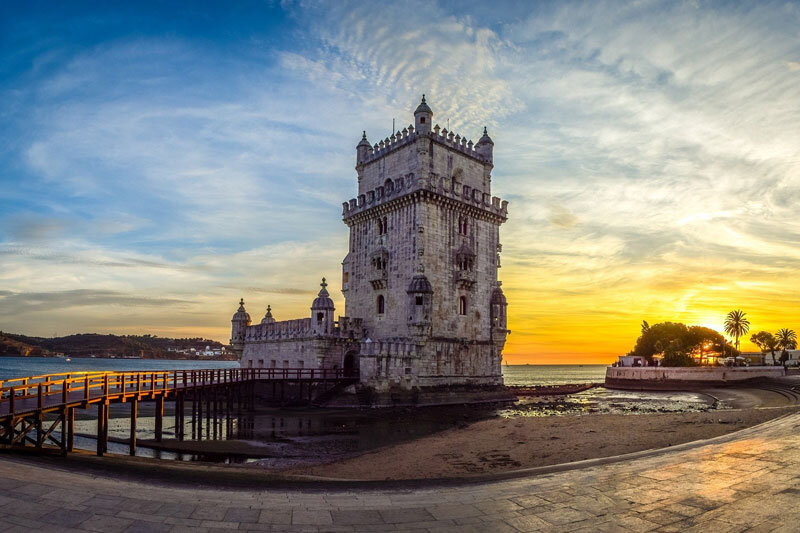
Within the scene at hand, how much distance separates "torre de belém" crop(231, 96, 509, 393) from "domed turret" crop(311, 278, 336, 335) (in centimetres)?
8

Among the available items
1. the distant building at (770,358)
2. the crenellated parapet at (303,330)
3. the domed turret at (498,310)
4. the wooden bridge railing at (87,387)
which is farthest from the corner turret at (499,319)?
the distant building at (770,358)

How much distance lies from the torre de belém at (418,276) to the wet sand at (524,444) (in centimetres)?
1236

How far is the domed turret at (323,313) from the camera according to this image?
4328 cm

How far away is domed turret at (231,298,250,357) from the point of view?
57156mm

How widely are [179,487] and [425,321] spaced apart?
29.4m

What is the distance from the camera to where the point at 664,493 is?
9781mm

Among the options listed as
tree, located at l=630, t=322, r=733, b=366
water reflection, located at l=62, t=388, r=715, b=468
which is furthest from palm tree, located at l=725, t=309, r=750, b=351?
water reflection, located at l=62, t=388, r=715, b=468

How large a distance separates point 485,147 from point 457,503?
42.1 meters

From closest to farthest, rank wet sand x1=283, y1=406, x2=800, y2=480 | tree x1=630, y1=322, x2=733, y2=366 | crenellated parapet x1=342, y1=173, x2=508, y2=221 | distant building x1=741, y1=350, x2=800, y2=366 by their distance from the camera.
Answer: wet sand x1=283, y1=406, x2=800, y2=480 < crenellated parapet x1=342, y1=173, x2=508, y2=221 < tree x1=630, y1=322, x2=733, y2=366 < distant building x1=741, y1=350, x2=800, y2=366

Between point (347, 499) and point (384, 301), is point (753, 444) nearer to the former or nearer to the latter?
point (347, 499)

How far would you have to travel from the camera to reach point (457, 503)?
32.1ft

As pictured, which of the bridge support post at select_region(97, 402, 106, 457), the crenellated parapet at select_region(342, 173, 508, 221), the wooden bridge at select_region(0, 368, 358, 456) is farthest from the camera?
the crenellated parapet at select_region(342, 173, 508, 221)

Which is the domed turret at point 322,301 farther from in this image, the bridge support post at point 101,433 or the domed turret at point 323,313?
the bridge support post at point 101,433

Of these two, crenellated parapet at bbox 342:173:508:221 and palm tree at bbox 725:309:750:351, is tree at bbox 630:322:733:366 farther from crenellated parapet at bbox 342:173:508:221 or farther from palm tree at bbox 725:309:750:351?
crenellated parapet at bbox 342:173:508:221
